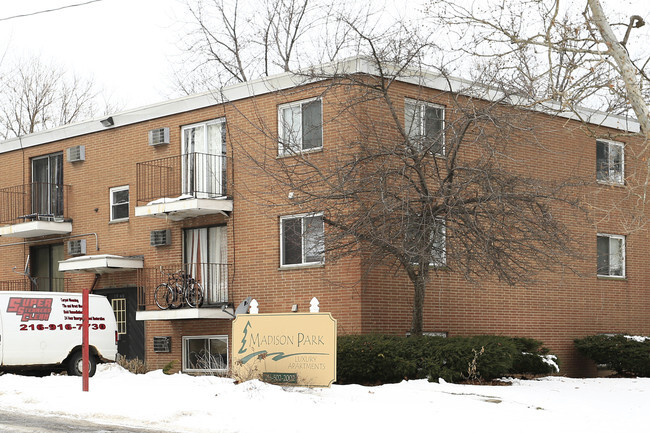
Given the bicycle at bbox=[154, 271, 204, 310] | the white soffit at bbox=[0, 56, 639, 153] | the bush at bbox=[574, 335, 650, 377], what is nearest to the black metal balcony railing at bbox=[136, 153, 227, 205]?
the white soffit at bbox=[0, 56, 639, 153]

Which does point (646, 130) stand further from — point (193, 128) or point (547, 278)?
point (193, 128)

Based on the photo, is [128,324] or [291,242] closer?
[291,242]

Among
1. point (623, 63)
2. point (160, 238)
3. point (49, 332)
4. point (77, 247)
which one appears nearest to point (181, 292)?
point (160, 238)

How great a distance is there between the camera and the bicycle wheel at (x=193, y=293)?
71.7 ft

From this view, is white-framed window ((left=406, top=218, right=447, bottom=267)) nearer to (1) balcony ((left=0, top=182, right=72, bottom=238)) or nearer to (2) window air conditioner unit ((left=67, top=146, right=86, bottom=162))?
(2) window air conditioner unit ((left=67, top=146, right=86, bottom=162))

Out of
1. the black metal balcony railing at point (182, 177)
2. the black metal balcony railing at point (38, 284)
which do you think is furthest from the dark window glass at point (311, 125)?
the black metal balcony railing at point (38, 284)

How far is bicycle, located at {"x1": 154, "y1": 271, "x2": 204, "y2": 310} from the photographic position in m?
22.0

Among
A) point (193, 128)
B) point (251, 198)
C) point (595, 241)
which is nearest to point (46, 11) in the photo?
point (193, 128)

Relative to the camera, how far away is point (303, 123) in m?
20.9

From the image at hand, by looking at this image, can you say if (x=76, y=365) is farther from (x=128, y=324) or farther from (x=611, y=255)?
(x=611, y=255)

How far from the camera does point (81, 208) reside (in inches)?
1016

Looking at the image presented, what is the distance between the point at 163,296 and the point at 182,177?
3.00 m

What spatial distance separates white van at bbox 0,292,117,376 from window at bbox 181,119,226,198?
12.0 feet

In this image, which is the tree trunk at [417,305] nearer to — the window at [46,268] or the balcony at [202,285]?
the balcony at [202,285]
